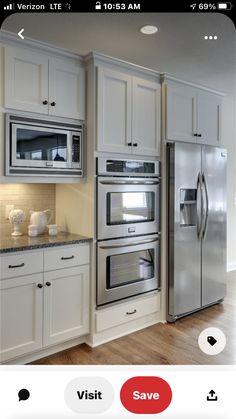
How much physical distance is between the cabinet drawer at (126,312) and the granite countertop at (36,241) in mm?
537

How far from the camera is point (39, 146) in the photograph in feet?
6.08

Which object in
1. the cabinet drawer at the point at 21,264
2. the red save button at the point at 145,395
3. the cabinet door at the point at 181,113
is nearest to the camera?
the red save button at the point at 145,395

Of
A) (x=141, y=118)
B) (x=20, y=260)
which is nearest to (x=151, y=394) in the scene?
(x=20, y=260)

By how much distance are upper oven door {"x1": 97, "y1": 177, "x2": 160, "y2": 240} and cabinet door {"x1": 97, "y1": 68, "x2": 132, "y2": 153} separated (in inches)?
9.8

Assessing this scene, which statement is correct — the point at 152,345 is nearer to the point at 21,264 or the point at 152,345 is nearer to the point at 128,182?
the point at 21,264

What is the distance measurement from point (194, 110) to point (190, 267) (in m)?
1.33

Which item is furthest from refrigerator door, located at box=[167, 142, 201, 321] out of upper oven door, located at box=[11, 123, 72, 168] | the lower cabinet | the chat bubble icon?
the chat bubble icon

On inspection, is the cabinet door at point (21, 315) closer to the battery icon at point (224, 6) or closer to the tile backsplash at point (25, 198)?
the tile backsplash at point (25, 198)

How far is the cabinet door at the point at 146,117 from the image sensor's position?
7.27 feet

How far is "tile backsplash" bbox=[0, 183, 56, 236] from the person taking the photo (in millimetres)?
2074

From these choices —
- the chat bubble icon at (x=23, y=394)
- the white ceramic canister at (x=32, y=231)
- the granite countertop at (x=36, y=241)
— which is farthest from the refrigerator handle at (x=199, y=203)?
the chat bubble icon at (x=23, y=394)

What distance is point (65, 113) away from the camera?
6.44 ft

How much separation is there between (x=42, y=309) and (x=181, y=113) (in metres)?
1.81

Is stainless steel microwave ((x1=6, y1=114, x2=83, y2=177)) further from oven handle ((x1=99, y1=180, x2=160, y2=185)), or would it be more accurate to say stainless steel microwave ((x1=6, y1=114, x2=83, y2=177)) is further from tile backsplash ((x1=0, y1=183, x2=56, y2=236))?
tile backsplash ((x1=0, y1=183, x2=56, y2=236))
